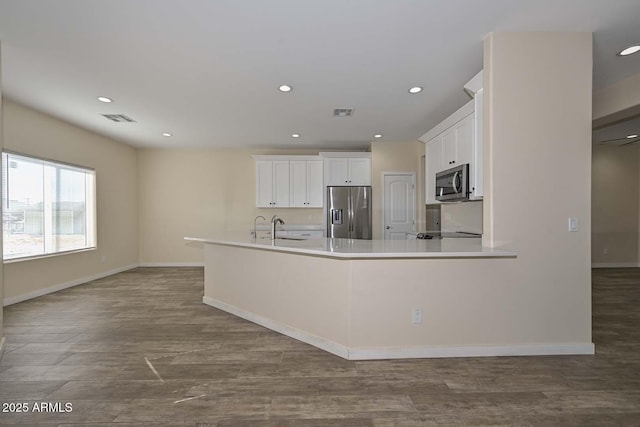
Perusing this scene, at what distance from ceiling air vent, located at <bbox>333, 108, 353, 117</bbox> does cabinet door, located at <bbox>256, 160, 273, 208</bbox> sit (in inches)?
94.2

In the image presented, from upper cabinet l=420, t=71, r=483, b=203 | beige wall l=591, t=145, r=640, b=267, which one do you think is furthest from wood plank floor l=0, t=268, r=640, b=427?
beige wall l=591, t=145, r=640, b=267

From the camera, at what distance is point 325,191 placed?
6.13 metres

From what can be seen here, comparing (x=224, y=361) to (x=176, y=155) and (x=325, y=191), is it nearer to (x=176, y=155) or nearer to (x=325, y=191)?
(x=325, y=191)

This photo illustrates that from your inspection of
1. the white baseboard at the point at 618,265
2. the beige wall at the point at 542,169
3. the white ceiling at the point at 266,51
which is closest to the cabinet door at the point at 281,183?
the white ceiling at the point at 266,51

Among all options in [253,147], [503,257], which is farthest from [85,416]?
[253,147]

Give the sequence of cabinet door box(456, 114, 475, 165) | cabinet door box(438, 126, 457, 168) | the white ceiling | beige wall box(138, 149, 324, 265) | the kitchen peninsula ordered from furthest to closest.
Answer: beige wall box(138, 149, 324, 265)
cabinet door box(438, 126, 457, 168)
cabinet door box(456, 114, 475, 165)
the kitchen peninsula
the white ceiling

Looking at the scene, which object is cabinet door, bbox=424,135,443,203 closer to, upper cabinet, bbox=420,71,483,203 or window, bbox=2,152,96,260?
upper cabinet, bbox=420,71,483,203

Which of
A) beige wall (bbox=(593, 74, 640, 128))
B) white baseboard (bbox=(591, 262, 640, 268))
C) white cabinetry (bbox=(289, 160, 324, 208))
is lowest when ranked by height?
white baseboard (bbox=(591, 262, 640, 268))

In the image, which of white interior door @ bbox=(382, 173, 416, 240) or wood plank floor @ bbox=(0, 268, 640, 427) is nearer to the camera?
wood plank floor @ bbox=(0, 268, 640, 427)

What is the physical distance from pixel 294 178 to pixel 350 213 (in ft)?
4.57

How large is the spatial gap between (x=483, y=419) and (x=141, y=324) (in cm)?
324

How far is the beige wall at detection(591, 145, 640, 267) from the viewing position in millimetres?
6109

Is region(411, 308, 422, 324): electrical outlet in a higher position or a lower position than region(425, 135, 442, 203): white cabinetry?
lower

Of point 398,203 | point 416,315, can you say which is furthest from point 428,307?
point 398,203
